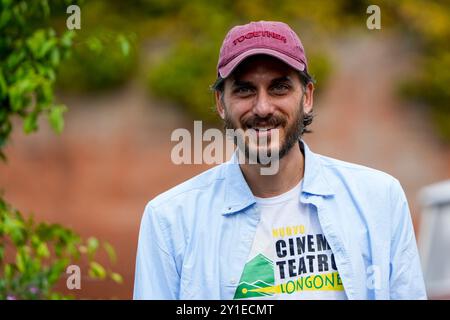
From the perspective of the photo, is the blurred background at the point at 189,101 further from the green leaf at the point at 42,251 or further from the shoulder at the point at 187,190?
the shoulder at the point at 187,190

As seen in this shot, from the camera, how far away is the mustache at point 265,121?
96.3 inches

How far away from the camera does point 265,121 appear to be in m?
2.45

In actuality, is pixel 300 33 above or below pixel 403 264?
above

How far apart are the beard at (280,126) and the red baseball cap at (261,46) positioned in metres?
0.14

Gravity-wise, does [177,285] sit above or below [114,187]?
below

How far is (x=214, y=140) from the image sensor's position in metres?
9.06

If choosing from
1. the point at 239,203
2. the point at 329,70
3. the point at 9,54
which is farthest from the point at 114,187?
the point at 239,203

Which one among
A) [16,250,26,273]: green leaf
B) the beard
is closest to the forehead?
the beard

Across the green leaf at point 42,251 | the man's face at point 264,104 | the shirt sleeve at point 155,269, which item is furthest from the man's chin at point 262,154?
the green leaf at point 42,251

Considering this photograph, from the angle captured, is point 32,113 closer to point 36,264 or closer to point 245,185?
point 36,264

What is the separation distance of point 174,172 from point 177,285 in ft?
24.9

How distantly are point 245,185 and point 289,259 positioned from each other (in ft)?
0.89

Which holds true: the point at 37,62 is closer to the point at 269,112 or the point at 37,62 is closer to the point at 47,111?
the point at 47,111

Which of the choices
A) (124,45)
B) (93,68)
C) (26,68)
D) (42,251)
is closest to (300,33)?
(93,68)
